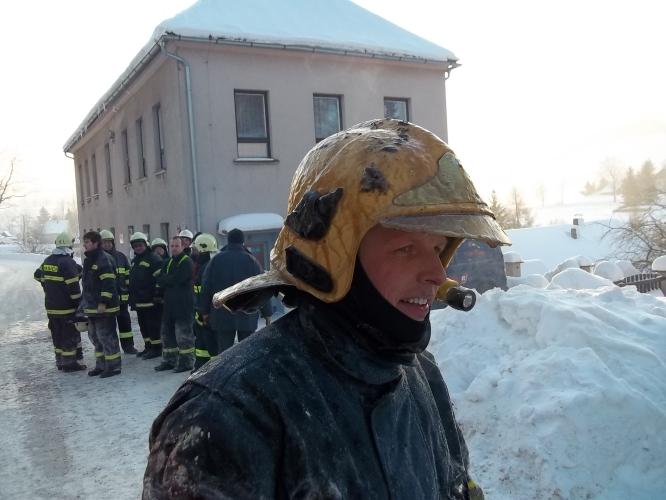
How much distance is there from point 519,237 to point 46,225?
84.0 meters

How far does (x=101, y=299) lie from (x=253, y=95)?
282 inches

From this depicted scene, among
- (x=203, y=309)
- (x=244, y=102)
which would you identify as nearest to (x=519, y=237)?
(x=244, y=102)

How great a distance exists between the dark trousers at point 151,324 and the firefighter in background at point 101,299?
882 mm

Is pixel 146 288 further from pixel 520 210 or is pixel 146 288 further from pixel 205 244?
pixel 520 210

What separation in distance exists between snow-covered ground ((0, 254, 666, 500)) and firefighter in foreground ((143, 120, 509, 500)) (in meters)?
3.09

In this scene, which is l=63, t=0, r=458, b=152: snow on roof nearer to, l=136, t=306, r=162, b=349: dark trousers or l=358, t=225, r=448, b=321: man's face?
l=136, t=306, r=162, b=349: dark trousers

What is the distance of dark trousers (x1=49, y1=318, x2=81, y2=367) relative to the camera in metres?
8.53

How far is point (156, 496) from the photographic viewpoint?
1.26m

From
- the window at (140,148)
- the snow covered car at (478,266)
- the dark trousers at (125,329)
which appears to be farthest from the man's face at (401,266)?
the window at (140,148)

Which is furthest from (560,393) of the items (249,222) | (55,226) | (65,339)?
(55,226)

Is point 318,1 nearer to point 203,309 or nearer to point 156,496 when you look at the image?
point 203,309

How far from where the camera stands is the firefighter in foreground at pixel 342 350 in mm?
1273

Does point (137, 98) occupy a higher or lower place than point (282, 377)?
higher

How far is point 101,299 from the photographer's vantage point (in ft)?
26.0
